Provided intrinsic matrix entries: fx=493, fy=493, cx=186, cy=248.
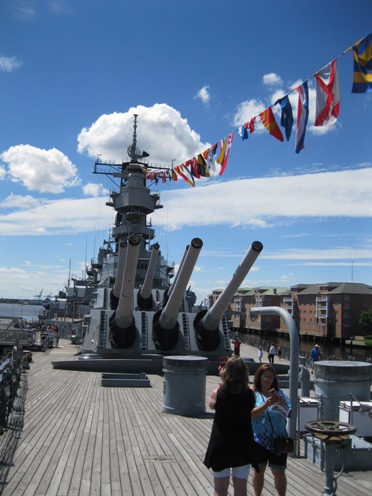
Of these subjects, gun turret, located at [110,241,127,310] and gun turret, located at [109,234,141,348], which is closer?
gun turret, located at [109,234,141,348]

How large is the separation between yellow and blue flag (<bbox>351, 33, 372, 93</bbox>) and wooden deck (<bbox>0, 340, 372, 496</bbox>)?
399cm

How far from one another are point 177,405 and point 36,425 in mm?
1877

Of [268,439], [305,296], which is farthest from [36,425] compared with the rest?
[305,296]

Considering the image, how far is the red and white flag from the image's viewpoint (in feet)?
20.4

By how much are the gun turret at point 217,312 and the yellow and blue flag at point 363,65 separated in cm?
472

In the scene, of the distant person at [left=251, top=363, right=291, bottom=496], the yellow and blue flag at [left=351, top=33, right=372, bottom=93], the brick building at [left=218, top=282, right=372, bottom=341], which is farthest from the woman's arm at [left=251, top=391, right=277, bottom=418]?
the brick building at [left=218, top=282, right=372, bottom=341]

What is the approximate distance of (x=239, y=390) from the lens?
280 centimetres

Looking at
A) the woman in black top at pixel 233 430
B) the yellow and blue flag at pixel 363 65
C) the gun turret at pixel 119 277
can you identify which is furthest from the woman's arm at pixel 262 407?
the gun turret at pixel 119 277

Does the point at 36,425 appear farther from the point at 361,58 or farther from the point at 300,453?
the point at 361,58

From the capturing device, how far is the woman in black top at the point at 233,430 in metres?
2.77

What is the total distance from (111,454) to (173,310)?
675 centimetres

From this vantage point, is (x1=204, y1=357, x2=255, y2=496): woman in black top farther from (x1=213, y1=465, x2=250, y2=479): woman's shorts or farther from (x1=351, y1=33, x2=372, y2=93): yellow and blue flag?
(x1=351, y1=33, x2=372, y2=93): yellow and blue flag

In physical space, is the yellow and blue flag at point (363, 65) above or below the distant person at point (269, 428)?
above

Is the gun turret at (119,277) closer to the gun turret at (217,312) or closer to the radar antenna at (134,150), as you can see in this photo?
the gun turret at (217,312)
